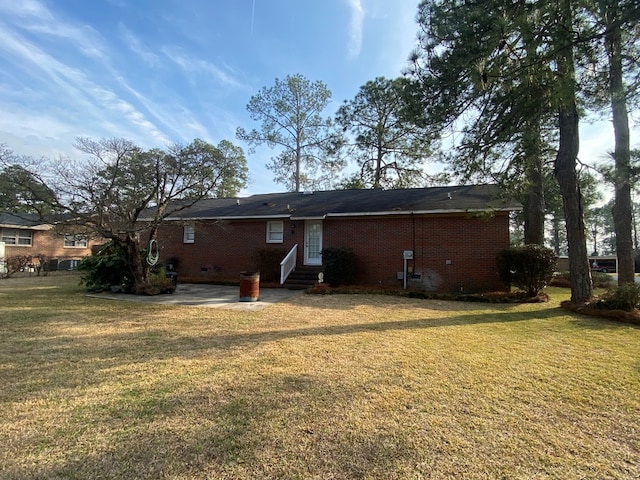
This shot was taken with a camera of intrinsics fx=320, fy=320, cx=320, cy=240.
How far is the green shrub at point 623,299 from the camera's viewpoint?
755 centimetres

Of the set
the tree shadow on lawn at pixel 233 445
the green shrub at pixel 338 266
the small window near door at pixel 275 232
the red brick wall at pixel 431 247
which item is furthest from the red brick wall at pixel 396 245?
the tree shadow on lawn at pixel 233 445

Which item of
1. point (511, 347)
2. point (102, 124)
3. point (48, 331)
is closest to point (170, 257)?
point (102, 124)

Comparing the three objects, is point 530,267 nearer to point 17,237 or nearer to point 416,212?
point 416,212

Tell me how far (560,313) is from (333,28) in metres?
12.1

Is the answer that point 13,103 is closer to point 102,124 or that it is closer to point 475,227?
point 102,124

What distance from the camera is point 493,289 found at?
1155cm

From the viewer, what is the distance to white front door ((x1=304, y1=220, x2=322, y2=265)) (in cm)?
1420

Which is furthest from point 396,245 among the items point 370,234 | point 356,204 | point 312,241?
point 312,241

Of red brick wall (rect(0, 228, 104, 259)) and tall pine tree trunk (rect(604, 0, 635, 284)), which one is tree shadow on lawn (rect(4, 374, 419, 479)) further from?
red brick wall (rect(0, 228, 104, 259))

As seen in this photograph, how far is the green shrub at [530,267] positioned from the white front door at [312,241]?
7.25 m

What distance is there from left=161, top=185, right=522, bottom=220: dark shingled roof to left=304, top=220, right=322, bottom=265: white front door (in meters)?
0.57

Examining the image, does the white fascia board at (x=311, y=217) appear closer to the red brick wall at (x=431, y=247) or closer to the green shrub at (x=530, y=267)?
the red brick wall at (x=431, y=247)

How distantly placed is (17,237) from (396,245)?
25729 mm

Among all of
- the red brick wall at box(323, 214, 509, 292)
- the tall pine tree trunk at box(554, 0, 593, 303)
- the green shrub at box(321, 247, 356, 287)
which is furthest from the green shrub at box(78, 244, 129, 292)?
the tall pine tree trunk at box(554, 0, 593, 303)
